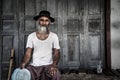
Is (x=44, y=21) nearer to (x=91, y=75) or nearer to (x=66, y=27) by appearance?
(x=91, y=75)

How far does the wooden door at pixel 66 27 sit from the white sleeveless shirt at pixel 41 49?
250 centimetres

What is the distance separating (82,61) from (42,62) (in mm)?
2790

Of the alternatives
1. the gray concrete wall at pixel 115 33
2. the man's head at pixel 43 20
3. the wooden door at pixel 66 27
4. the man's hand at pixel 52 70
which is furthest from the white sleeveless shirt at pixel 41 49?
the gray concrete wall at pixel 115 33

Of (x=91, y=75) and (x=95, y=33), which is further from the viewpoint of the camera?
(x=95, y=33)

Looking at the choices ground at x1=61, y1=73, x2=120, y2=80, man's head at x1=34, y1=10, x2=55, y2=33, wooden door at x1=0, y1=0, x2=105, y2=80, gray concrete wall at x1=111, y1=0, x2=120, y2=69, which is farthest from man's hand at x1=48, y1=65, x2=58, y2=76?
gray concrete wall at x1=111, y1=0, x2=120, y2=69

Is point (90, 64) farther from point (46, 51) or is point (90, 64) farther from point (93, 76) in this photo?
point (46, 51)

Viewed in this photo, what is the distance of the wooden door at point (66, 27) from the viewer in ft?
24.0

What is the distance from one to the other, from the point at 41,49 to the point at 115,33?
9.91 feet

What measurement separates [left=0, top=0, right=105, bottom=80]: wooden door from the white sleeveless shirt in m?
2.50

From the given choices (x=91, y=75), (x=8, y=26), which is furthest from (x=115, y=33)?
(x=8, y=26)

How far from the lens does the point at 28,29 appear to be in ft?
24.0

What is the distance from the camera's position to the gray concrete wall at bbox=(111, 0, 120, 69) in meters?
7.23

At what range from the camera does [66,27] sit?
7344mm

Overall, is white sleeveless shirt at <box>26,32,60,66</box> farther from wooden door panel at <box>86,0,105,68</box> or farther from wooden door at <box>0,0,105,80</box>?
wooden door panel at <box>86,0,105,68</box>
